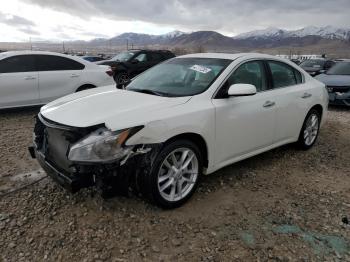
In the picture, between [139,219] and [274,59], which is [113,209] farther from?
[274,59]

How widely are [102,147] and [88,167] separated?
8.2 inches

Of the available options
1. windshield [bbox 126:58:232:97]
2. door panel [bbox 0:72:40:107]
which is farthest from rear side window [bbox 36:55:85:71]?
windshield [bbox 126:58:232:97]

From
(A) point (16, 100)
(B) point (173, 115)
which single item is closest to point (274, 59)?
(B) point (173, 115)

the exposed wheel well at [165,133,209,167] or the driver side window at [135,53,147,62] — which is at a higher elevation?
the driver side window at [135,53,147,62]

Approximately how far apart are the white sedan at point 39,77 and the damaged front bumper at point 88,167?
182 inches

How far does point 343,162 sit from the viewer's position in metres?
5.30

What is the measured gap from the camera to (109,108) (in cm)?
357

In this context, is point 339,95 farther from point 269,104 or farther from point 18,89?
point 18,89

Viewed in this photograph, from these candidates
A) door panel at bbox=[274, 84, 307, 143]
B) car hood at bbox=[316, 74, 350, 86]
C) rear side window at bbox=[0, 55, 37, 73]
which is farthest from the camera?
car hood at bbox=[316, 74, 350, 86]

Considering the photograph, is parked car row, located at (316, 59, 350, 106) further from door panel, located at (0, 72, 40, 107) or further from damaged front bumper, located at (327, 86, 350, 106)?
door panel, located at (0, 72, 40, 107)

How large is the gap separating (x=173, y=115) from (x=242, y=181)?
4.81 ft

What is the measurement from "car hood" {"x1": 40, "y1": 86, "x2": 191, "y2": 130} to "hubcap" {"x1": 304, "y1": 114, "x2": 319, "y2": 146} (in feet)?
8.54

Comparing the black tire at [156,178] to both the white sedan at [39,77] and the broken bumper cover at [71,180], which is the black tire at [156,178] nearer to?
the broken bumper cover at [71,180]

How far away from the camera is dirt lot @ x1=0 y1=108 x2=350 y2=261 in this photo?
9.96ft
